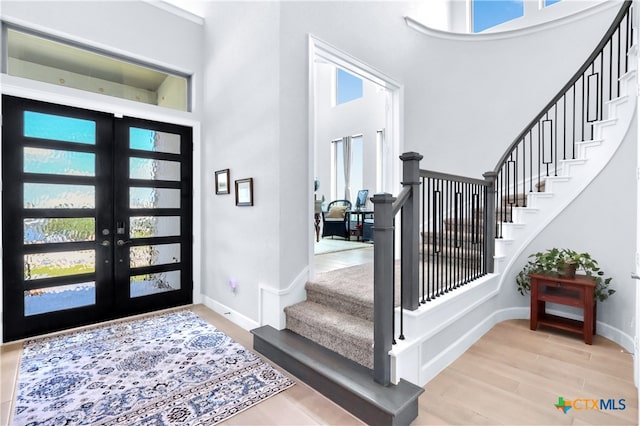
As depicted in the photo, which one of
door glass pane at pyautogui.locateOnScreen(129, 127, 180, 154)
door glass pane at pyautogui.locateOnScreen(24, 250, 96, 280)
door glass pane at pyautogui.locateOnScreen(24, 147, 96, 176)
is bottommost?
door glass pane at pyautogui.locateOnScreen(24, 250, 96, 280)

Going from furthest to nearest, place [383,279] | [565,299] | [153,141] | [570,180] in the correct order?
[153,141]
[570,180]
[565,299]
[383,279]

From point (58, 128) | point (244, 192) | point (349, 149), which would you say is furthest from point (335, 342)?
point (349, 149)

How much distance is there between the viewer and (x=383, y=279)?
191cm

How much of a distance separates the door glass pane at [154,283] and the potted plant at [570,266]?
405 cm

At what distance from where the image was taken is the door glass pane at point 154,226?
11.8 ft

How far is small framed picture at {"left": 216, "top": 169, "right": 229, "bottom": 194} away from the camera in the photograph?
346 cm

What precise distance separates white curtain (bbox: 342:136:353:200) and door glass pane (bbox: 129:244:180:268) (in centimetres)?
596

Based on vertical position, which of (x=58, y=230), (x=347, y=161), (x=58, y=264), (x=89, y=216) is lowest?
(x=58, y=264)

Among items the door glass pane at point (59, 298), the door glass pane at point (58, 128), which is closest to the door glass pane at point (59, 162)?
the door glass pane at point (58, 128)

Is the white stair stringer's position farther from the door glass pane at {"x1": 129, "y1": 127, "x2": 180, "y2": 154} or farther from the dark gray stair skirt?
the door glass pane at {"x1": 129, "y1": 127, "x2": 180, "y2": 154}

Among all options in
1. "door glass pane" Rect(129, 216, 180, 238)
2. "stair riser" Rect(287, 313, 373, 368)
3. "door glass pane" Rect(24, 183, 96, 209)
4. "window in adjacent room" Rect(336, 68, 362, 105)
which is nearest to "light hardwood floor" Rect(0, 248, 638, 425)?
"stair riser" Rect(287, 313, 373, 368)

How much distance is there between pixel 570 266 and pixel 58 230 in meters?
5.03

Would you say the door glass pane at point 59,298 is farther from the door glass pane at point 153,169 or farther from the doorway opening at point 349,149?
the doorway opening at point 349,149

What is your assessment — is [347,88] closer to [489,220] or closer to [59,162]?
[489,220]
